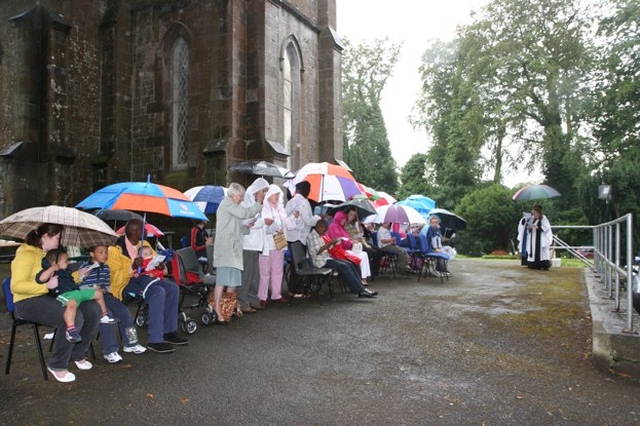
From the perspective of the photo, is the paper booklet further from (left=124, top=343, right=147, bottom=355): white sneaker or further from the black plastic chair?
the black plastic chair

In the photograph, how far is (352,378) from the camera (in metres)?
4.67

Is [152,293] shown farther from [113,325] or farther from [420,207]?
[420,207]

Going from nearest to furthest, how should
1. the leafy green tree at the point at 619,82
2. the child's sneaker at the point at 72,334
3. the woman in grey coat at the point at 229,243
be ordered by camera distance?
1. the child's sneaker at the point at 72,334
2. the woman in grey coat at the point at 229,243
3. the leafy green tree at the point at 619,82

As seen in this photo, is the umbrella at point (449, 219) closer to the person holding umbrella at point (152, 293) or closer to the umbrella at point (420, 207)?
the umbrella at point (420, 207)

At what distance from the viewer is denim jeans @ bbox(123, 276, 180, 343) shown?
5.55m

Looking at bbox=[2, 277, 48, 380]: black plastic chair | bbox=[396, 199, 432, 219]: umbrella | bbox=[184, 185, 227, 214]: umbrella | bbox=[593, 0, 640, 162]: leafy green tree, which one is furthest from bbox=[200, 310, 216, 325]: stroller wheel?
bbox=[593, 0, 640, 162]: leafy green tree

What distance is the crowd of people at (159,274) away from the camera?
177 inches

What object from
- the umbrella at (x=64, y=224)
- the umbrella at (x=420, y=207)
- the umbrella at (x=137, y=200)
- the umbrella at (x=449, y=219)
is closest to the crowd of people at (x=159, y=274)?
the umbrella at (x=64, y=224)

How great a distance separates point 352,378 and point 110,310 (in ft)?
8.67

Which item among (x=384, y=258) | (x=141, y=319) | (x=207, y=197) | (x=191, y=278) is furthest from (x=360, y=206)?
(x=141, y=319)

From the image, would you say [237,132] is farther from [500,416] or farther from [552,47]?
[552,47]

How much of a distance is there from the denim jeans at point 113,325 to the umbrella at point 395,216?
6.68 m

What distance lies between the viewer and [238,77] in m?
14.7

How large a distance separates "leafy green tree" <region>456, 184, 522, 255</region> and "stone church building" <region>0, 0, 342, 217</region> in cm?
1149
